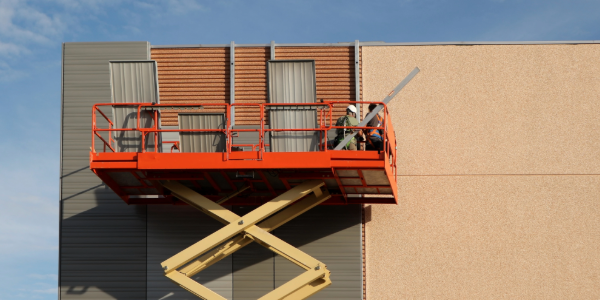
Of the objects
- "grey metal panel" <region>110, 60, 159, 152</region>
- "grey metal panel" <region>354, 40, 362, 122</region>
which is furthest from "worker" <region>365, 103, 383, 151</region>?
"grey metal panel" <region>110, 60, 159, 152</region>

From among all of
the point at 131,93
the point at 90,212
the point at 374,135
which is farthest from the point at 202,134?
the point at 90,212

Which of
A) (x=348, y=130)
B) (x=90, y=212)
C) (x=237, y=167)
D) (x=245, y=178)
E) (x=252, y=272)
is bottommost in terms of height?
(x=252, y=272)

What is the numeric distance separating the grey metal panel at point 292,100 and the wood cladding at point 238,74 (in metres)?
3.29

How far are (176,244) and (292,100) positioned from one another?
527cm

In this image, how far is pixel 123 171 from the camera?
46.8ft

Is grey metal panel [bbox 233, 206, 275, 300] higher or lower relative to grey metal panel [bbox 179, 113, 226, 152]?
lower

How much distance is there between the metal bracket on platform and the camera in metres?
13.9

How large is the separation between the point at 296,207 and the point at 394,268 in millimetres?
3360

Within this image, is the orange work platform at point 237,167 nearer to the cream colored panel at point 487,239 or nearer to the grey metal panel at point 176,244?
the grey metal panel at point 176,244

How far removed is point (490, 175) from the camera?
17484 mm

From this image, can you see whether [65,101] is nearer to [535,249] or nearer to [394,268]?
[394,268]

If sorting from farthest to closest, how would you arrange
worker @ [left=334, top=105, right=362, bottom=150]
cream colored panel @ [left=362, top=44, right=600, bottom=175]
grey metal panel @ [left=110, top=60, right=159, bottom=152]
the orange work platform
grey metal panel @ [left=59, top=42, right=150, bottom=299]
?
cream colored panel @ [left=362, top=44, right=600, bottom=175] < grey metal panel @ [left=59, top=42, right=150, bottom=299] < grey metal panel @ [left=110, top=60, right=159, bottom=152] < worker @ [left=334, top=105, right=362, bottom=150] < the orange work platform

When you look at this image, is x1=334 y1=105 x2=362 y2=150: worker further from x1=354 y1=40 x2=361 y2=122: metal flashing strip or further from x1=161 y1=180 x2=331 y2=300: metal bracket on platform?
x1=354 y1=40 x2=361 y2=122: metal flashing strip

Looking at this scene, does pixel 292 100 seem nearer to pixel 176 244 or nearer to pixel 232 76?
pixel 232 76
